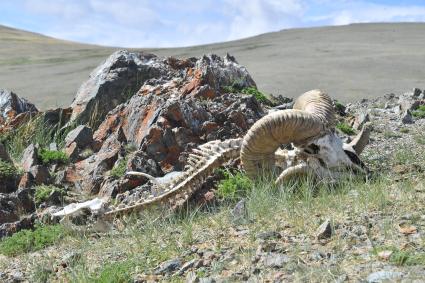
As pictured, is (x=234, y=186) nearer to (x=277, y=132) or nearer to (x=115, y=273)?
(x=277, y=132)

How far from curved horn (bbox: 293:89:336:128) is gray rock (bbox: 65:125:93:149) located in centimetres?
394

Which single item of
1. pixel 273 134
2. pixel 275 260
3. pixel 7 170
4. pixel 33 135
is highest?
pixel 273 134

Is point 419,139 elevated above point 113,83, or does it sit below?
below

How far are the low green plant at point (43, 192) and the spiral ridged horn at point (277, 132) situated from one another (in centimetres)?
292

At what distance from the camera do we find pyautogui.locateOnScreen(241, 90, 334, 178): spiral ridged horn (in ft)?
27.6

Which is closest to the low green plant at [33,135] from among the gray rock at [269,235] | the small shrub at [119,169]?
the small shrub at [119,169]

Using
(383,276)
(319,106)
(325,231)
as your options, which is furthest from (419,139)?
(383,276)

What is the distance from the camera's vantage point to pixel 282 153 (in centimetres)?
902

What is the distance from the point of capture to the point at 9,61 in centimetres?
3934

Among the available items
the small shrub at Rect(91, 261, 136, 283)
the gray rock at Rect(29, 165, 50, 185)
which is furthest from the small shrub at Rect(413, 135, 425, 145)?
the small shrub at Rect(91, 261, 136, 283)

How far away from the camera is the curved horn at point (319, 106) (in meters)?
8.94

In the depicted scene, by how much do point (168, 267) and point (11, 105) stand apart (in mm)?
8188

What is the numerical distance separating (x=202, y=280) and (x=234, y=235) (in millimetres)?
1225

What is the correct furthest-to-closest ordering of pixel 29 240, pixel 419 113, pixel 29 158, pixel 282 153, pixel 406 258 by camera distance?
pixel 419 113
pixel 29 158
pixel 282 153
pixel 29 240
pixel 406 258
